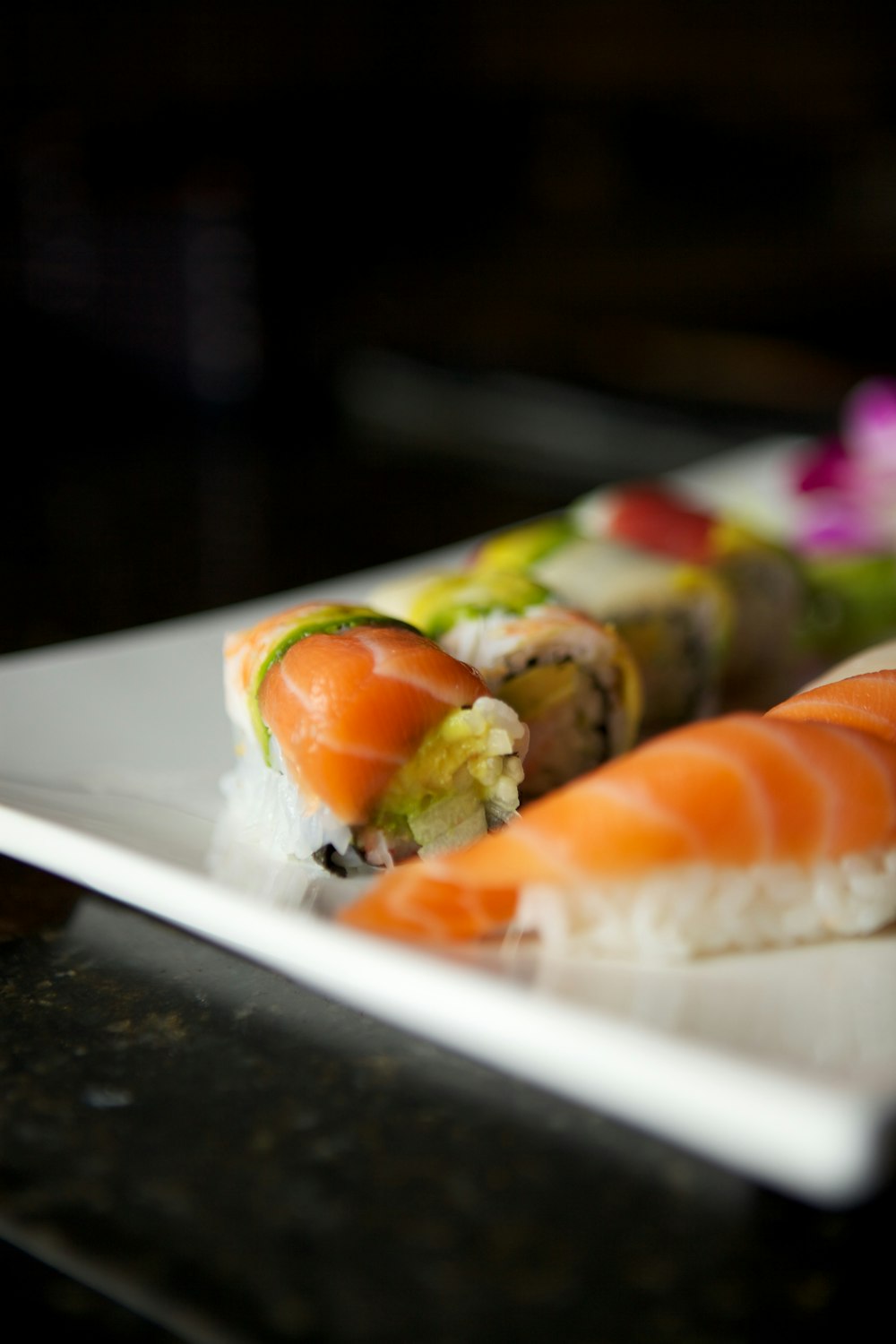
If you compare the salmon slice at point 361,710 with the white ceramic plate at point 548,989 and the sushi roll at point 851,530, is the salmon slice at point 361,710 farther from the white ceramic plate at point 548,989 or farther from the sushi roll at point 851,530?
the sushi roll at point 851,530

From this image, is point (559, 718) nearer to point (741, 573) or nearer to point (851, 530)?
point (741, 573)

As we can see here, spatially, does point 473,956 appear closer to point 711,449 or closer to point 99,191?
point 711,449

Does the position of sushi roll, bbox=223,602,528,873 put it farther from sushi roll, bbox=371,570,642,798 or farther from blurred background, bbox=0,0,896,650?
blurred background, bbox=0,0,896,650

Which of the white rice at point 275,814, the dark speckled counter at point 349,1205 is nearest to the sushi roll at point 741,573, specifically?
the white rice at point 275,814

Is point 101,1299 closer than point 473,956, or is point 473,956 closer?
point 101,1299

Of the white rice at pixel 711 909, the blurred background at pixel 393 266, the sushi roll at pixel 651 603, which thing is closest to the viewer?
the white rice at pixel 711 909

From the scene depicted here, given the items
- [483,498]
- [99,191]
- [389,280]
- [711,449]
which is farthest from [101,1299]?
[389,280]
